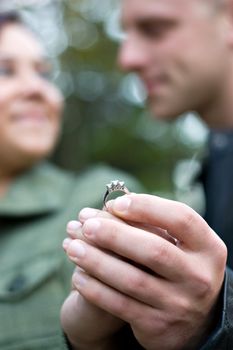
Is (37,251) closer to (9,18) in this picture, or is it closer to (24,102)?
(24,102)

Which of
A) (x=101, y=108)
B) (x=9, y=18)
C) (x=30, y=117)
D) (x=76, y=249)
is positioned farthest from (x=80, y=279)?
(x=101, y=108)

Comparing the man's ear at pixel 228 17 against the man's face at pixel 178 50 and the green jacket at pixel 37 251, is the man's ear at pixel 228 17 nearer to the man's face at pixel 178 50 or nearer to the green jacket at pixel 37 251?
the man's face at pixel 178 50

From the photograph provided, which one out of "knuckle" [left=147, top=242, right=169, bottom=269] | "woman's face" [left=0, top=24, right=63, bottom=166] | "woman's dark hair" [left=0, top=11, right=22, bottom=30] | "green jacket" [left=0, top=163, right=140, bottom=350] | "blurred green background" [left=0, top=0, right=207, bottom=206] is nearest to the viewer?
"knuckle" [left=147, top=242, right=169, bottom=269]

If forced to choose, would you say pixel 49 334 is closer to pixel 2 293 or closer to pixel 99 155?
pixel 2 293

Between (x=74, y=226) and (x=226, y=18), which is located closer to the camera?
→ (x=74, y=226)

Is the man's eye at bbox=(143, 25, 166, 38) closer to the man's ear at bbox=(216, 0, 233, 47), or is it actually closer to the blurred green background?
the man's ear at bbox=(216, 0, 233, 47)

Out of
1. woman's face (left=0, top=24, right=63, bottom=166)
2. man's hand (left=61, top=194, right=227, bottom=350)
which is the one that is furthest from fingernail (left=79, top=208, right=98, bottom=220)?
woman's face (left=0, top=24, right=63, bottom=166)
